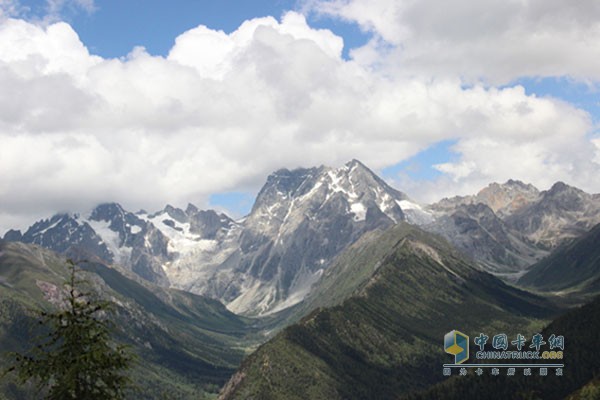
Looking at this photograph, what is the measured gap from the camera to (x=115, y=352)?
43062mm

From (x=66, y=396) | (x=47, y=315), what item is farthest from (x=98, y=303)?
(x=66, y=396)

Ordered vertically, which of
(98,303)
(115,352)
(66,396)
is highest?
(98,303)

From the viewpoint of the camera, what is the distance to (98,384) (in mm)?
47219

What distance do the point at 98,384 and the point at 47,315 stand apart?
7.12 metres

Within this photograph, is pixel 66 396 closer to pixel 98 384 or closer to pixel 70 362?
pixel 70 362

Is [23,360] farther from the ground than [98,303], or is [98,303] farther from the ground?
[98,303]

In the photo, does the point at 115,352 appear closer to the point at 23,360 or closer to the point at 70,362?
the point at 70,362

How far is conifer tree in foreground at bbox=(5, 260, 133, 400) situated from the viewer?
4182cm

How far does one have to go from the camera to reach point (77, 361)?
42219 mm

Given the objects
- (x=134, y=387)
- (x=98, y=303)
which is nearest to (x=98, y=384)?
(x=134, y=387)

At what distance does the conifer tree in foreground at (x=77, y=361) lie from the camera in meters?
41.8

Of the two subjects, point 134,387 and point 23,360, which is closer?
point 23,360

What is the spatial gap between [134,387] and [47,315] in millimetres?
7789

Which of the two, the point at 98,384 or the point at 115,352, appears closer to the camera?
the point at 115,352
